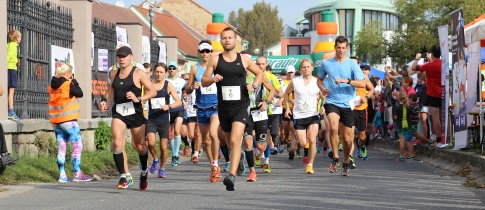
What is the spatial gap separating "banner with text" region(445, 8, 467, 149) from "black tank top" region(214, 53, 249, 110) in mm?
6303

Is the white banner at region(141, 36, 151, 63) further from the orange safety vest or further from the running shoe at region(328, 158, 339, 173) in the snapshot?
the orange safety vest

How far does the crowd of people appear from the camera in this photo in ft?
43.0

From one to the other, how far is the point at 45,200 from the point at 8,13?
540cm

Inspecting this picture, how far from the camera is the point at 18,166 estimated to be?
14.8m

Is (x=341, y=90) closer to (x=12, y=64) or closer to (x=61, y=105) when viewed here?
(x=61, y=105)

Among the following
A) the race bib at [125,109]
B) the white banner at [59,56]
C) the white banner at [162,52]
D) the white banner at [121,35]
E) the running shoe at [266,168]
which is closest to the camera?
the race bib at [125,109]

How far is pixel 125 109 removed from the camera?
512 inches

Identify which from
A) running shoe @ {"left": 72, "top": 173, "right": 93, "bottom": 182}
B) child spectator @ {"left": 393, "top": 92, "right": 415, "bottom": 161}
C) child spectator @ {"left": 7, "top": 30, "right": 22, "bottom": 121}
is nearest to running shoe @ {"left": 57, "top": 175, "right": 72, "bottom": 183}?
running shoe @ {"left": 72, "top": 173, "right": 93, "bottom": 182}

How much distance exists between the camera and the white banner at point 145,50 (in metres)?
27.7

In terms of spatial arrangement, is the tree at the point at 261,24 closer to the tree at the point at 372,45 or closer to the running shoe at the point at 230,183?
the tree at the point at 372,45

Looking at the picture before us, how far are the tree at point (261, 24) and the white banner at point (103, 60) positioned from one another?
129 metres

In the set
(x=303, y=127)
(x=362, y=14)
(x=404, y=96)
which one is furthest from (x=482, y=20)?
(x=362, y=14)

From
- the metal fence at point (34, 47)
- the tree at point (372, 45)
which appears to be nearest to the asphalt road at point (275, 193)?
the metal fence at point (34, 47)

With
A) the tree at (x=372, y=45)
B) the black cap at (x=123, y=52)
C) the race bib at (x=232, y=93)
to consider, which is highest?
the tree at (x=372, y=45)
